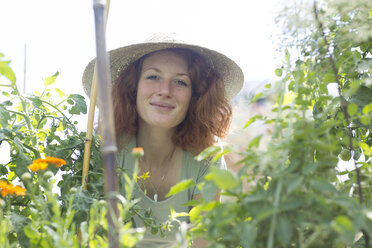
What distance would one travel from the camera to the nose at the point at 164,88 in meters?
1.73

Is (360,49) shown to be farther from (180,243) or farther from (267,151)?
(180,243)

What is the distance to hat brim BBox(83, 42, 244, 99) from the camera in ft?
5.73

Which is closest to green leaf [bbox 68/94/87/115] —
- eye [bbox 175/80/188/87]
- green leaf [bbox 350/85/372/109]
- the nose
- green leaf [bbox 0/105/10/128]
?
green leaf [bbox 0/105/10/128]

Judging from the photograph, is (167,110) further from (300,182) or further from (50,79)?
(300,182)

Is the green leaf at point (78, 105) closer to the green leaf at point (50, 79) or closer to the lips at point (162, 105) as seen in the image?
the green leaf at point (50, 79)

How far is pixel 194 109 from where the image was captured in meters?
1.99

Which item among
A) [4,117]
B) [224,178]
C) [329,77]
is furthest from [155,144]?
[224,178]

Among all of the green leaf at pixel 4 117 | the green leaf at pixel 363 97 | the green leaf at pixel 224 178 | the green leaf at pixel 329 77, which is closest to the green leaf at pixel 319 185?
the green leaf at pixel 224 178

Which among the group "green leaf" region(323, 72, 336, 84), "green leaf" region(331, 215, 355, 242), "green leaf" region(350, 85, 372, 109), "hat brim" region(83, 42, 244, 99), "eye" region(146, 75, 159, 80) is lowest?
"green leaf" region(331, 215, 355, 242)

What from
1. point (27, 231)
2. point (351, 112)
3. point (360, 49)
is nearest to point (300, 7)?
point (351, 112)

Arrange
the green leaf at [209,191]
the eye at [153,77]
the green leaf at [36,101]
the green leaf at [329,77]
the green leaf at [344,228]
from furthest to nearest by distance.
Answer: the eye at [153,77]
the green leaf at [36,101]
the green leaf at [329,77]
the green leaf at [209,191]
the green leaf at [344,228]

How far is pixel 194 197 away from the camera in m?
1.93

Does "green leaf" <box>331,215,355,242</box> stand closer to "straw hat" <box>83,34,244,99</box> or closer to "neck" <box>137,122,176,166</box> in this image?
"straw hat" <box>83,34,244,99</box>

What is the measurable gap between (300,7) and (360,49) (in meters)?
0.48
